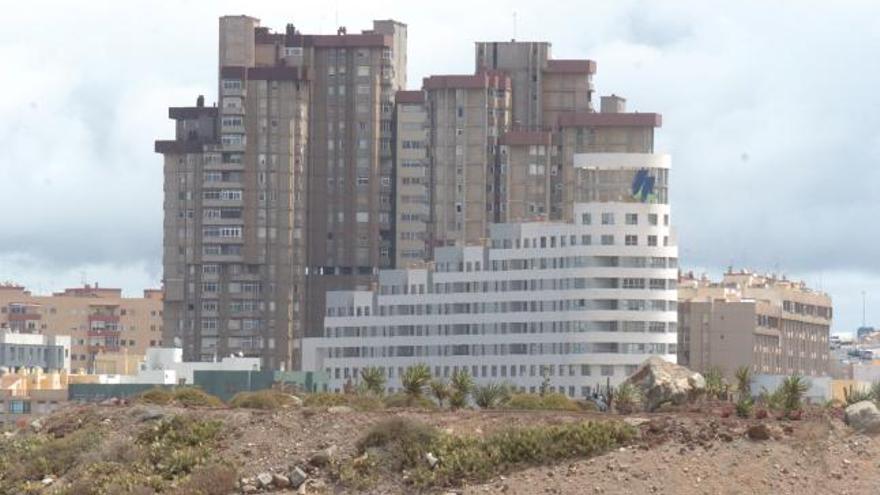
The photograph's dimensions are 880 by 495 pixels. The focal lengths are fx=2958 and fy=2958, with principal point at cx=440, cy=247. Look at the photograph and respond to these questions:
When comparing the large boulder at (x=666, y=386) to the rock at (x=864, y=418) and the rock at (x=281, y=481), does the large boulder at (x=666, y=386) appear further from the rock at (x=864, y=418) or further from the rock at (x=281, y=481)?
the rock at (x=281, y=481)

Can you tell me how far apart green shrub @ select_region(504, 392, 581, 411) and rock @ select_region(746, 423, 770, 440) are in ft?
53.4

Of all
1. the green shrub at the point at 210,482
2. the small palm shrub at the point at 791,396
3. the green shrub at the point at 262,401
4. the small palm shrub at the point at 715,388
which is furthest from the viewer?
the small palm shrub at the point at 715,388

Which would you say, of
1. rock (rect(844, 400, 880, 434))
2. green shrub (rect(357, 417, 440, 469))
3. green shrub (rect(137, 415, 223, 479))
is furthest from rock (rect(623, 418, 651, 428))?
green shrub (rect(137, 415, 223, 479))

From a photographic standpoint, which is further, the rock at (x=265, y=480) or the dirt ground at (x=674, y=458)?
the rock at (x=265, y=480)

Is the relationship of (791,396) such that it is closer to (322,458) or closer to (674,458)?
(674,458)

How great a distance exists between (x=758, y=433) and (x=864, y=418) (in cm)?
442

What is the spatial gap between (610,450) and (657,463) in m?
2.12

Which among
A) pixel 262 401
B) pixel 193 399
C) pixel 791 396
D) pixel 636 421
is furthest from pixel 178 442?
pixel 791 396

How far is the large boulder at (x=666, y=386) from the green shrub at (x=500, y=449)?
13.8 m

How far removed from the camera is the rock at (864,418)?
10688 cm

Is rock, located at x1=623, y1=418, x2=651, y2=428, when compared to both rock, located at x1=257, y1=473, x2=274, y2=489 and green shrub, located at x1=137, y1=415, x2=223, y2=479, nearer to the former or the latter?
rock, located at x1=257, y1=473, x2=274, y2=489

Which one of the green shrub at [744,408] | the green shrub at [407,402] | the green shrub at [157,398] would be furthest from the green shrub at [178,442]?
the green shrub at [744,408]

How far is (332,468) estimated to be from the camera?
356 feet

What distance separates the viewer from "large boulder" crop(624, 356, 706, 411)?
121m
